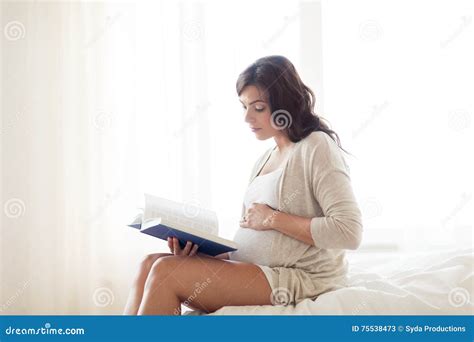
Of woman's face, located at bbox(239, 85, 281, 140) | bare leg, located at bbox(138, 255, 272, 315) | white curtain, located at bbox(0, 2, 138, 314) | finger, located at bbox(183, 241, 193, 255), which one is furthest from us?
white curtain, located at bbox(0, 2, 138, 314)

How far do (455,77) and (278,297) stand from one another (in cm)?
174

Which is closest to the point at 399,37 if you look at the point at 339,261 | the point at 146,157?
the point at 146,157

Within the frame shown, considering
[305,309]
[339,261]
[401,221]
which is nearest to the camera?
[305,309]

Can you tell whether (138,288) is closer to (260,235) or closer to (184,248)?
(184,248)

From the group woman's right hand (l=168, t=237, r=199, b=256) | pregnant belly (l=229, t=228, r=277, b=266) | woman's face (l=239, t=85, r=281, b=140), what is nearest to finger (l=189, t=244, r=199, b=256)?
woman's right hand (l=168, t=237, r=199, b=256)

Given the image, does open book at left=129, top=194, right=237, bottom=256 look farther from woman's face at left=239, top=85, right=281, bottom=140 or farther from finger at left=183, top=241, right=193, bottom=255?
woman's face at left=239, top=85, right=281, bottom=140

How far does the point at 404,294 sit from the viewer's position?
153cm

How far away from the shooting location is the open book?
1.46 metres

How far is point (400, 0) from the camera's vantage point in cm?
286

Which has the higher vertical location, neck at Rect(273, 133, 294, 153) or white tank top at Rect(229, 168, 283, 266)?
neck at Rect(273, 133, 294, 153)

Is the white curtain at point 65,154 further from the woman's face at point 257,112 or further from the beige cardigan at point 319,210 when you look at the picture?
the beige cardigan at point 319,210

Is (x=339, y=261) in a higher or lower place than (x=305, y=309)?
higher

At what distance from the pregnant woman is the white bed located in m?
0.06

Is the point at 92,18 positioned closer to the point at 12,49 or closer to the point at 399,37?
the point at 12,49
